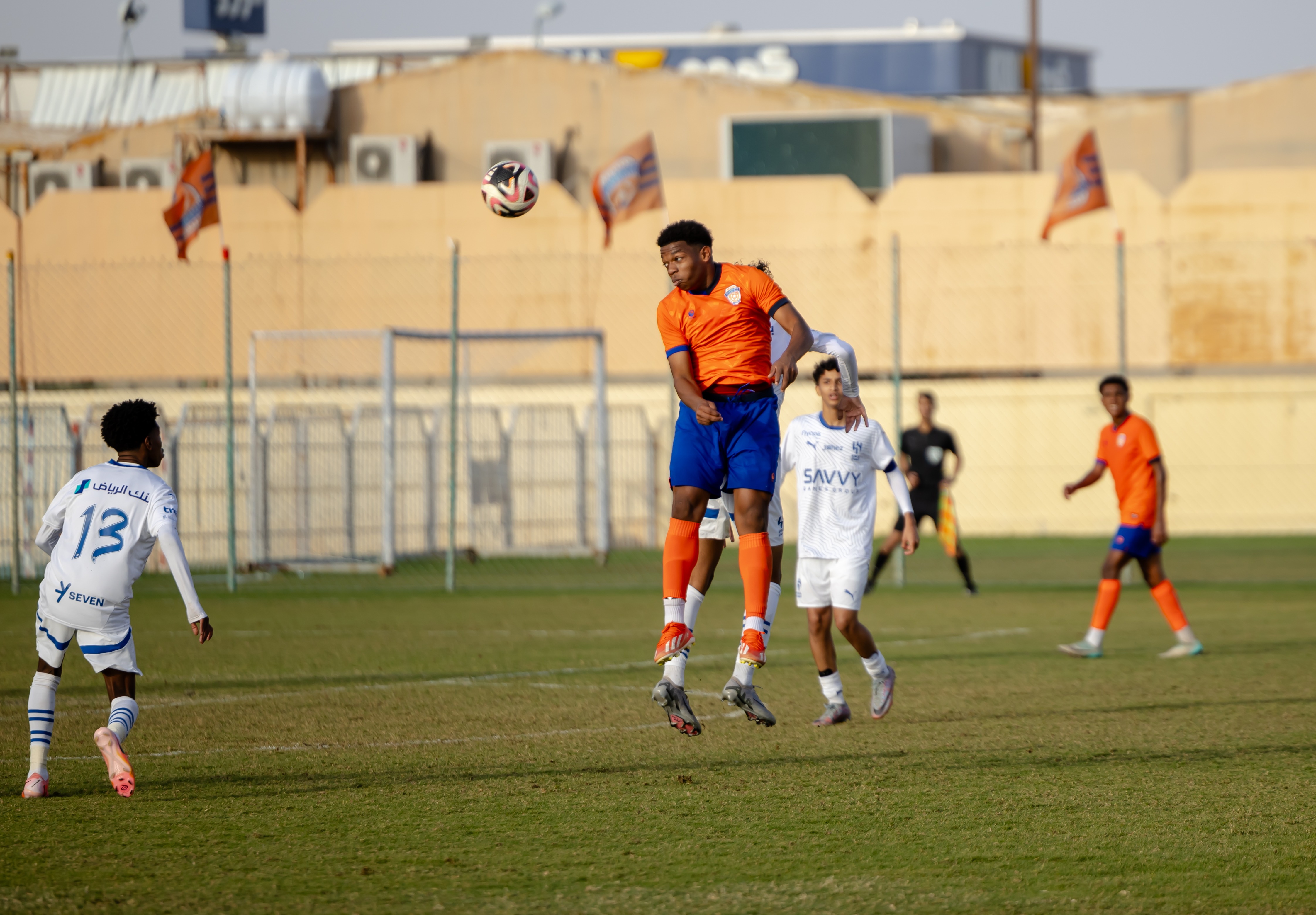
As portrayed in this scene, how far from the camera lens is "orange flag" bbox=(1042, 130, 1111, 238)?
70.4 feet

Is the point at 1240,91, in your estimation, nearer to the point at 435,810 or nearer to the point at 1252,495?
the point at 1252,495

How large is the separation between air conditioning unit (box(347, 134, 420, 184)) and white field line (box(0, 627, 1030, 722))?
21.8 metres

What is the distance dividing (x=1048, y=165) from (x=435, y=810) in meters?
28.6

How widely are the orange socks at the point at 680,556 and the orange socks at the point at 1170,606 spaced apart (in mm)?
5121

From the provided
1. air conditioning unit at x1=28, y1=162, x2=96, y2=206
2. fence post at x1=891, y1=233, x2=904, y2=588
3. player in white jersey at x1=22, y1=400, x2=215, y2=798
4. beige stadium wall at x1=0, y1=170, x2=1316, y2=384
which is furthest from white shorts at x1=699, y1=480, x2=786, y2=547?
air conditioning unit at x1=28, y1=162, x2=96, y2=206

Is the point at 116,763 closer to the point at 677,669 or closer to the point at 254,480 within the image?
the point at 677,669

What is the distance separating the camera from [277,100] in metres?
31.8

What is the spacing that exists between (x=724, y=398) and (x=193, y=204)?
41.2 feet

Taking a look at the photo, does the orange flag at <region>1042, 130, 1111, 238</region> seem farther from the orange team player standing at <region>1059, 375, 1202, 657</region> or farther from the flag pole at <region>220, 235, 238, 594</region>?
the flag pole at <region>220, 235, 238, 594</region>

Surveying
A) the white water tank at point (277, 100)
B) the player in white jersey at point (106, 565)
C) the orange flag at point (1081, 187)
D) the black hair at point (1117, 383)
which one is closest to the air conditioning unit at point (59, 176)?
the white water tank at point (277, 100)

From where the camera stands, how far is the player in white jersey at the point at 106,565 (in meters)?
6.34

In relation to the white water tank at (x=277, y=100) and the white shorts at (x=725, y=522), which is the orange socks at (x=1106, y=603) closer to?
the white shorts at (x=725, y=522)

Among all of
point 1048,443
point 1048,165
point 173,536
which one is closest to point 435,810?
point 173,536

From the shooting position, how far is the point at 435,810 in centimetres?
606
